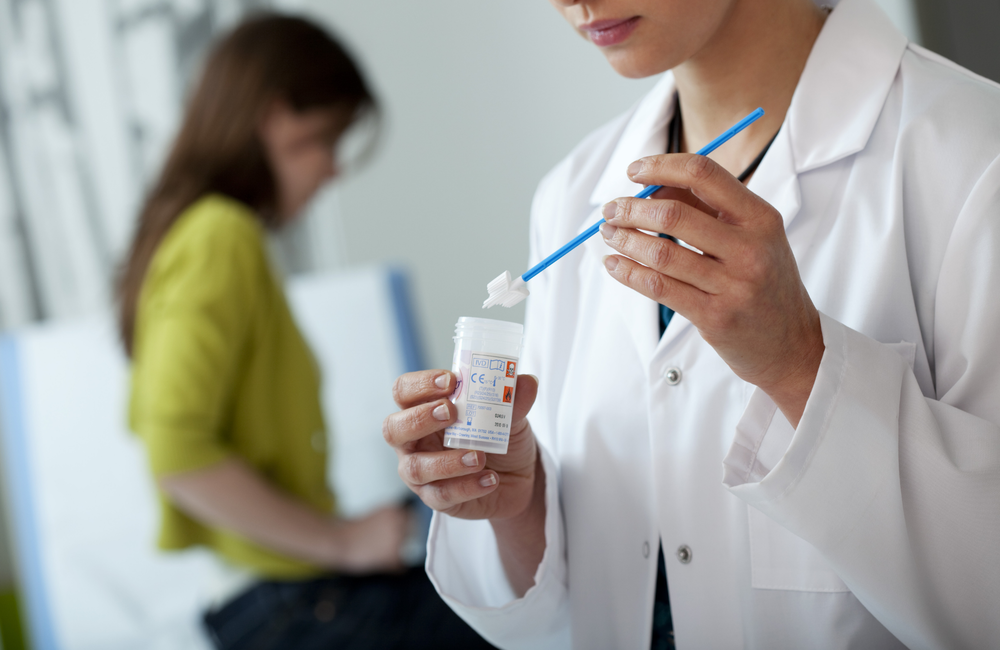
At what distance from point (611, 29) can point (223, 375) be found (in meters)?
0.91

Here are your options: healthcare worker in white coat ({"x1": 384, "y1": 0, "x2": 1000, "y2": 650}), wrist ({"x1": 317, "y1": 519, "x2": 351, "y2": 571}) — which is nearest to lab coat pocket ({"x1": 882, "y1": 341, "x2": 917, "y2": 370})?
healthcare worker in white coat ({"x1": 384, "y1": 0, "x2": 1000, "y2": 650})

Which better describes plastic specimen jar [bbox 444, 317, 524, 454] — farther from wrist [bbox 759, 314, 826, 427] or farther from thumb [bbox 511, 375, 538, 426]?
wrist [bbox 759, 314, 826, 427]

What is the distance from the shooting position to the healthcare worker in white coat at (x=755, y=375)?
592mm

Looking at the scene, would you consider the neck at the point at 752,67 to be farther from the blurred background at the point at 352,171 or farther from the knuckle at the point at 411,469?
the blurred background at the point at 352,171

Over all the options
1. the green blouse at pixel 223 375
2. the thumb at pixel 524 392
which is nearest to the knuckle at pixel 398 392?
the thumb at pixel 524 392

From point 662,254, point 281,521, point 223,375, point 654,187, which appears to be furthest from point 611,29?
point 281,521

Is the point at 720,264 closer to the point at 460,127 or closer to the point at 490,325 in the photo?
the point at 490,325

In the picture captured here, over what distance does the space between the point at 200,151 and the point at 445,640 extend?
3.50 ft

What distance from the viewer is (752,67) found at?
0.80 m

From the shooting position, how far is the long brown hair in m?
1.45

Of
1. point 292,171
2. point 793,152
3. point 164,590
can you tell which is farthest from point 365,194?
point 793,152

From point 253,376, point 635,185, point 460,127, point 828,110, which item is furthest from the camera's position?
point 460,127

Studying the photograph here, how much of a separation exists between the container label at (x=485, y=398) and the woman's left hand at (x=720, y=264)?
0.45 feet

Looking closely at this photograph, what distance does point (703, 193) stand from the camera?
1.77ft
